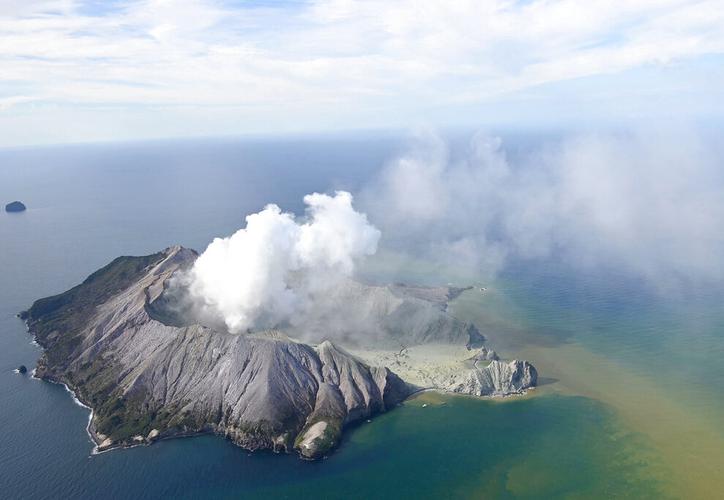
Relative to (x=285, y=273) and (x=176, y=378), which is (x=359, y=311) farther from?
(x=176, y=378)

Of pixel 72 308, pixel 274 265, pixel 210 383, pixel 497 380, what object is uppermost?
pixel 274 265

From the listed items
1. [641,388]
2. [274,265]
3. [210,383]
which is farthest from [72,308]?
[641,388]

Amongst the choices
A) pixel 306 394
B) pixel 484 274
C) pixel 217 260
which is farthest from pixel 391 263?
pixel 306 394

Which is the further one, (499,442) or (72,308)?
(72,308)

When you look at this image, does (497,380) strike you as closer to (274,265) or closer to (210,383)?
(210,383)

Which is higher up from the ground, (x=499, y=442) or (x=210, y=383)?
(x=210, y=383)

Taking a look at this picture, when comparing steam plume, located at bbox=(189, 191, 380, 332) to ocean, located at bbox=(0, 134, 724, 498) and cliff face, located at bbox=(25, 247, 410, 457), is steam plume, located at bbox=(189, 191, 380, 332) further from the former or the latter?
ocean, located at bbox=(0, 134, 724, 498)

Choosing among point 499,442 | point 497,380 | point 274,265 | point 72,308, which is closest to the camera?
point 499,442
